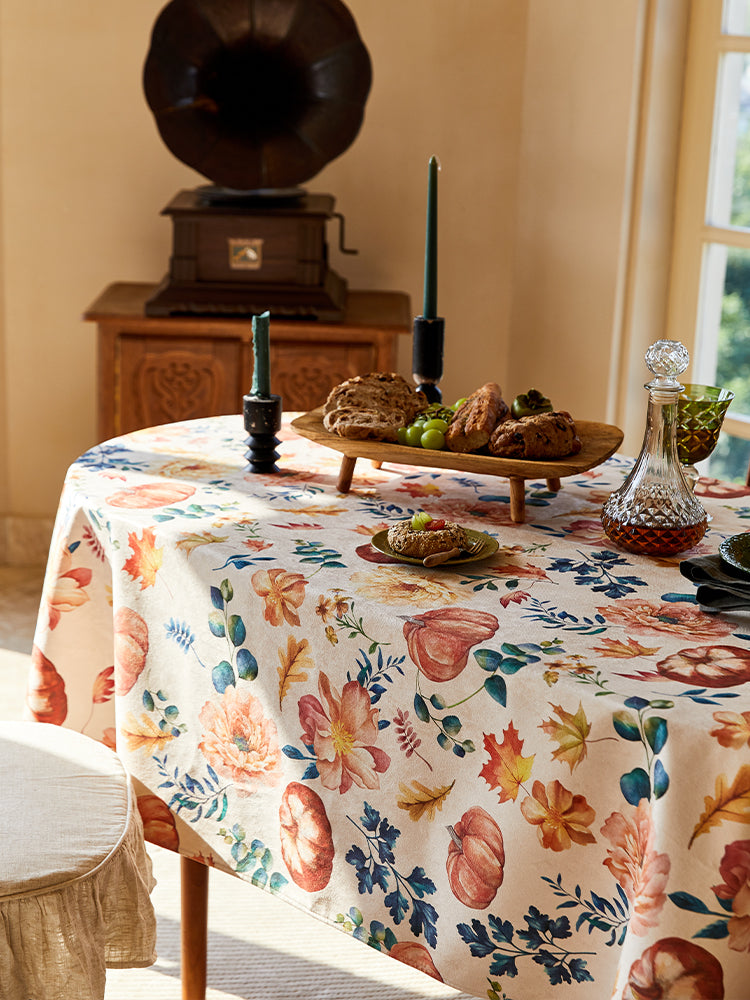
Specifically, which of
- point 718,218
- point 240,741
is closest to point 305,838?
point 240,741

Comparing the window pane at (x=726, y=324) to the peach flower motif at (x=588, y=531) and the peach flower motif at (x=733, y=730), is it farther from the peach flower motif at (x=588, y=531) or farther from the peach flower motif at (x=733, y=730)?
the peach flower motif at (x=733, y=730)

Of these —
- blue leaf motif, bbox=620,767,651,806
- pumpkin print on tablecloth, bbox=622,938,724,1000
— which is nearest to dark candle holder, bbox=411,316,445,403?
blue leaf motif, bbox=620,767,651,806

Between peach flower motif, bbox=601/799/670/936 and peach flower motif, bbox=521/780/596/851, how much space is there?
0.8 inches

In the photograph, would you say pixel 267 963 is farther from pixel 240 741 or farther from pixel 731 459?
pixel 731 459

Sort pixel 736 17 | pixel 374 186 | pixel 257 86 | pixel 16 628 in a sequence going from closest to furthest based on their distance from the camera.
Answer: pixel 736 17, pixel 257 86, pixel 16 628, pixel 374 186

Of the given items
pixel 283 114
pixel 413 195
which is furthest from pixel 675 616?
pixel 413 195

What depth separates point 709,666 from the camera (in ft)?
3.57

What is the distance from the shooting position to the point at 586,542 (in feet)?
4.67

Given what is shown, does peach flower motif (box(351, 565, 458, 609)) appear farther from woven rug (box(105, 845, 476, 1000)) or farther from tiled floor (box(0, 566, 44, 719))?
tiled floor (box(0, 566, 44, 719))

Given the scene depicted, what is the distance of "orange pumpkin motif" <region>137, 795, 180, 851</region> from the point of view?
4.84 ft

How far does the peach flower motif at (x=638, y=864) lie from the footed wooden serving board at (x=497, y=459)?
52 cm

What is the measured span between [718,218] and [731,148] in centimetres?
16

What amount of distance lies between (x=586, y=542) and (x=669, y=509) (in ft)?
0.39

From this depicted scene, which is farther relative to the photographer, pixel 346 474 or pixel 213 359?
pixel 213 359
